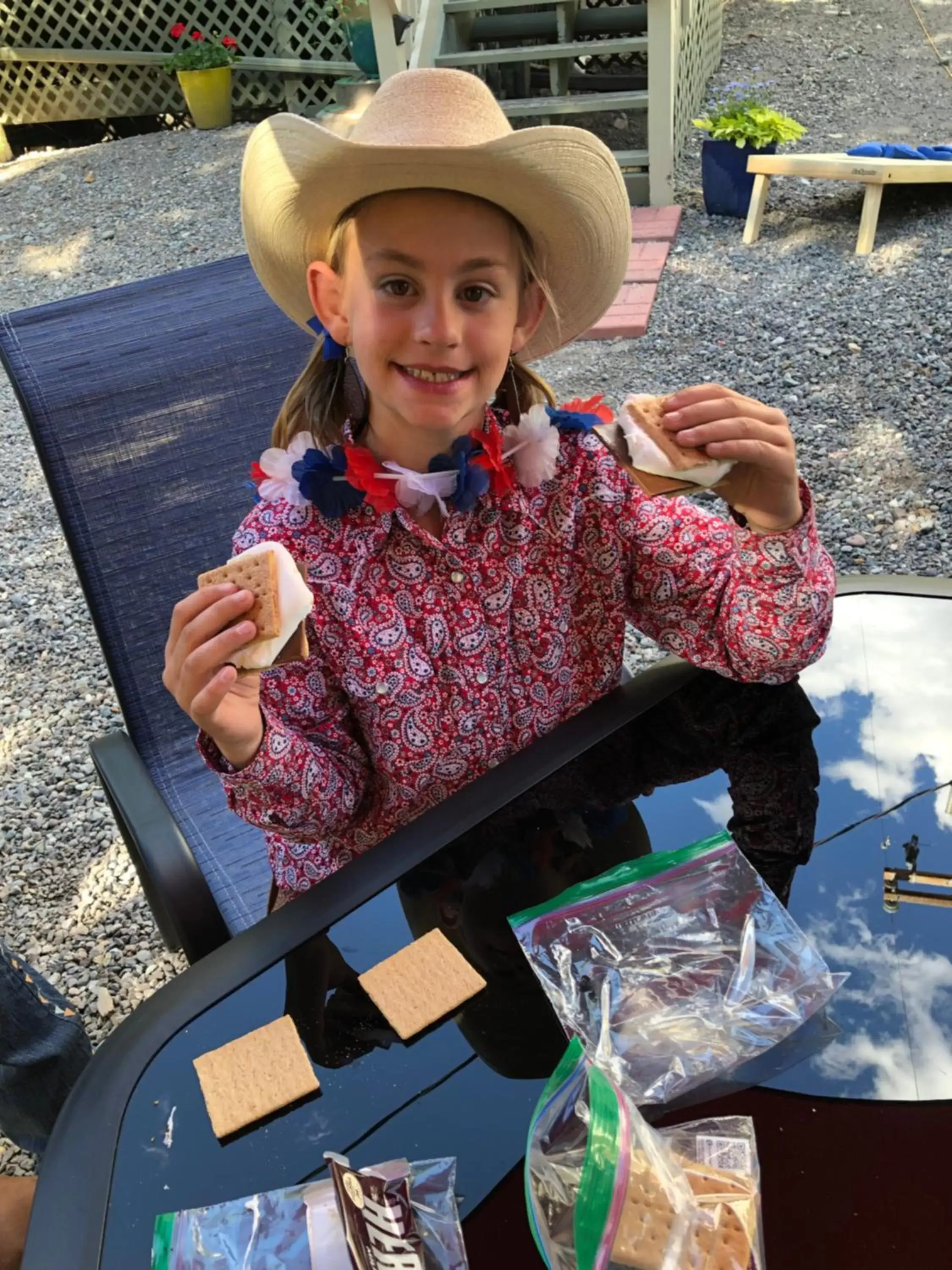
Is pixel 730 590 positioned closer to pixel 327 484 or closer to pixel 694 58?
pixel 327 484

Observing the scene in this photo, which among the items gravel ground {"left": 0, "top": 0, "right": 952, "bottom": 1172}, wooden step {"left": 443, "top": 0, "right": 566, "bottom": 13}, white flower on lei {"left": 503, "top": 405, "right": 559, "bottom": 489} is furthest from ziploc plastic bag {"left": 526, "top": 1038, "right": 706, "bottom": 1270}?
wooden step {"left": 443, "top": 0, "right": 566, "bottom": 13}

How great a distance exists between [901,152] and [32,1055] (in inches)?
220

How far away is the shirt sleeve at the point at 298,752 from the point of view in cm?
135

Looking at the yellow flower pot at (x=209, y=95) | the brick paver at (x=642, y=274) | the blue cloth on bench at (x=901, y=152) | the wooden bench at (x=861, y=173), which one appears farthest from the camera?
the yellow flower pot at (x=209, y=95)

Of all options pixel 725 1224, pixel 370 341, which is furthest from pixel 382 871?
pixel 370 341

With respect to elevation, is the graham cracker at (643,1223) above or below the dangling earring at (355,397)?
below

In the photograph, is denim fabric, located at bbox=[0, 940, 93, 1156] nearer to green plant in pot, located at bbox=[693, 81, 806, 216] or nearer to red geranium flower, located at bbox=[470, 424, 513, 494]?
red geranium flower, located at bbox=[470, 424, 513, 494]

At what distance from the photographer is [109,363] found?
7.06ft

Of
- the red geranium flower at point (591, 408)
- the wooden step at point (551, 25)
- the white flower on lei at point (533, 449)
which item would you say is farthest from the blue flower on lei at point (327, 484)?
the wooden step at point (551, 25)

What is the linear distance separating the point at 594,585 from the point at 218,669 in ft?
2.09

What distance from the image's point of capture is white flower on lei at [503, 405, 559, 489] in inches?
59.5

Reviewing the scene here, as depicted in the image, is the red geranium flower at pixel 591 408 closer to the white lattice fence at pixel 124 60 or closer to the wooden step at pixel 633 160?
the wooden step at pixel 633 160

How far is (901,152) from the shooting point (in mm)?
5484

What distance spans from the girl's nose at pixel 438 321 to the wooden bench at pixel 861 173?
4.64m
